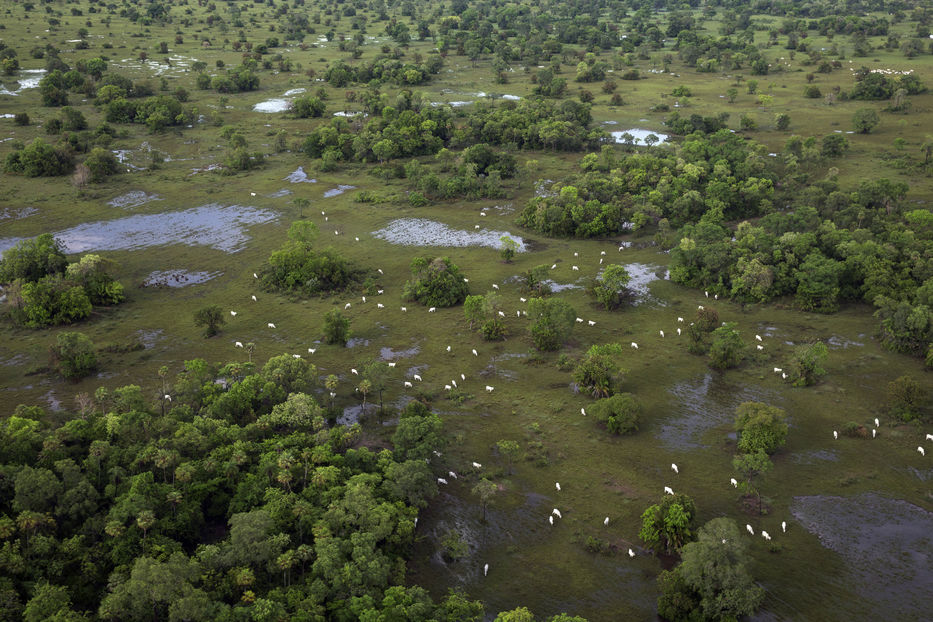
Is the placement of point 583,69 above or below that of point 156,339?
above

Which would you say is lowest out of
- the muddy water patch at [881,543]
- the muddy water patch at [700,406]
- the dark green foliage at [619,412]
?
the muddy water patch at [881,543]

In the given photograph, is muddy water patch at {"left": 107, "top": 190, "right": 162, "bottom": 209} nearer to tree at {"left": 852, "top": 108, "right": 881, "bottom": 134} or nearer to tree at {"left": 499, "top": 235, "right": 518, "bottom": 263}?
tree at {"left": 499, "top": 235, "right": 518, "bottom": 263}

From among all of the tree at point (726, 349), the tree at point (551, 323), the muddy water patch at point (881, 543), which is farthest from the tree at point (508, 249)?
the muddy water patch at point (881, 543)

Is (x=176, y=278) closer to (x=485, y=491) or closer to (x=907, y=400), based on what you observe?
(x=485, y=491)

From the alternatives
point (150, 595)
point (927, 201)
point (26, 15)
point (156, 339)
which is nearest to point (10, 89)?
point (26, 15)

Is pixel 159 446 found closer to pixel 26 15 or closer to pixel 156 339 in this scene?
pixel 156 339

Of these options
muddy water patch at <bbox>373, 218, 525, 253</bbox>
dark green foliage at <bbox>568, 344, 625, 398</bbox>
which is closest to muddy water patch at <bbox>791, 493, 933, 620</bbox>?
dark green foliage at <bbox>568, 344, 625, 398</bbox>

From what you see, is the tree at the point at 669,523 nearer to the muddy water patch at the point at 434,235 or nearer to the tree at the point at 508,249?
the tree at the point at 508,249
